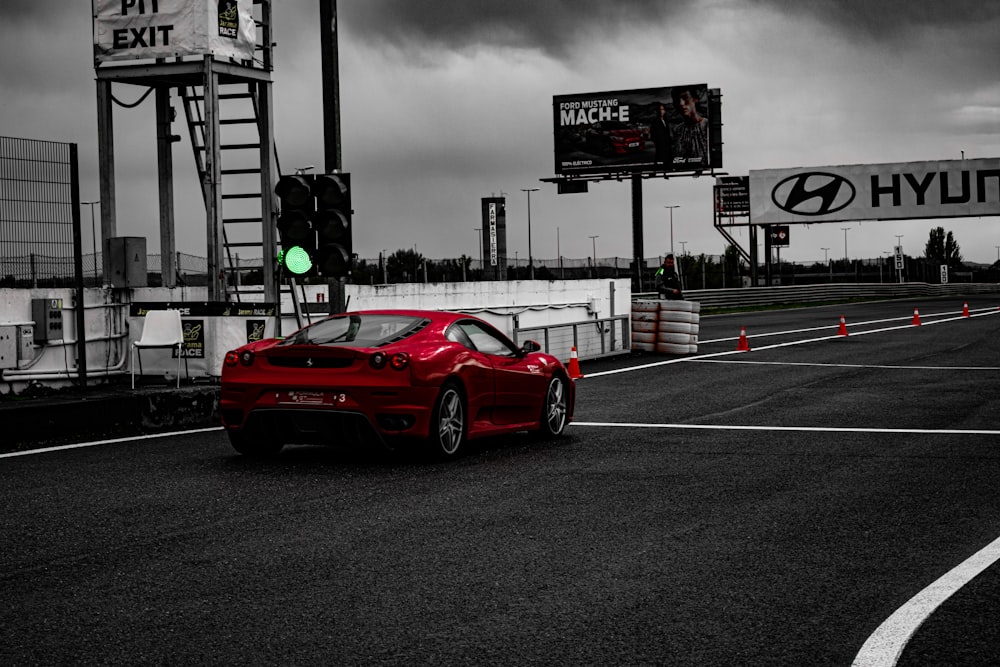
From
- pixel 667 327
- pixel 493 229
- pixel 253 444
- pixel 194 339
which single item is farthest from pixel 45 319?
pixel 493 229

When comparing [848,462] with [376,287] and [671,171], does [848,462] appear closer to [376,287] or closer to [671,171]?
[376,287]

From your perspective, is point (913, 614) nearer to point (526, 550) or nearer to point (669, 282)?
point (526, 550)

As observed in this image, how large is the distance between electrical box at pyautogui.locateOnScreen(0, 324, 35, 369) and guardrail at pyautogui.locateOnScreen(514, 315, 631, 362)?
7445 millimetres

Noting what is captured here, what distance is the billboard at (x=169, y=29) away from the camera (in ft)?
61.2

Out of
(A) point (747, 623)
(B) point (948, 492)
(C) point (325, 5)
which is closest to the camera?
(A) point (747, 623)

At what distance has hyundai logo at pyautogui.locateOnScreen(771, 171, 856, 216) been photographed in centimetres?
6950

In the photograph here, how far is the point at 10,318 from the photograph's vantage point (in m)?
15.4

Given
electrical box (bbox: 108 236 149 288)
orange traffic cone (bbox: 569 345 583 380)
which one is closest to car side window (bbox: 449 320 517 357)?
orange traffic cone (bbox: 569 345 583 380)

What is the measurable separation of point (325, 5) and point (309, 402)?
6558 millimetres

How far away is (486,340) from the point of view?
449 inches

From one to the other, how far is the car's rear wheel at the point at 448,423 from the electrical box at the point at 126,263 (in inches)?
340

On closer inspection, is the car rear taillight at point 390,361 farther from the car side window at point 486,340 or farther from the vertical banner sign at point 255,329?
the vertical banner sign at point 255,329

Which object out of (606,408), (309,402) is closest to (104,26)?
(606,408)

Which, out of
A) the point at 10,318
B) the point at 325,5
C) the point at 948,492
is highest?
the point at 325,5
